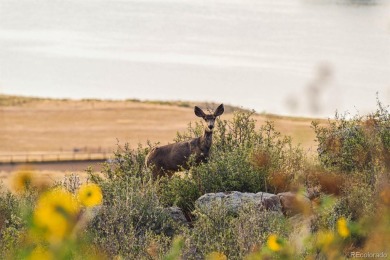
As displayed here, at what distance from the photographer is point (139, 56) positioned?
82.9 meters

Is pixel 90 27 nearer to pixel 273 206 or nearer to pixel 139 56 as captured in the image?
pixel 139 56

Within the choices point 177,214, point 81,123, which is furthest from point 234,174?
point 81,123

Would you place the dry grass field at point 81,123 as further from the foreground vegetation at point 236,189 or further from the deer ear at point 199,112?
the foreground vegetation at point 236,189

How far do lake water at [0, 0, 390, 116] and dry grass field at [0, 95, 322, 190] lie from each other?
1.53 m

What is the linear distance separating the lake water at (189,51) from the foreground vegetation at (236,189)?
24.4 meters

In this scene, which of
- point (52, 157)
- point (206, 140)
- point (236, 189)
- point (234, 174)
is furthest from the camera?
point (52, 157)

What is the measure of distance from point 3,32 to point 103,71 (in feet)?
75.4

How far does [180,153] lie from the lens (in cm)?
1316

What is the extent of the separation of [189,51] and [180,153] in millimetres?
70749

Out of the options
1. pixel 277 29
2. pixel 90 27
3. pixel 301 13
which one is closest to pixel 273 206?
pixel 277 29

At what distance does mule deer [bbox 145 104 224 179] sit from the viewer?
1291cm

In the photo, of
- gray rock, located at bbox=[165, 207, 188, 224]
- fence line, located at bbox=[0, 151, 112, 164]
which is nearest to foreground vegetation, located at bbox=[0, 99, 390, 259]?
gray rock, located at bbox=[165, 207, 188, 224]

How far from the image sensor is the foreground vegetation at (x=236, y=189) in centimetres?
858

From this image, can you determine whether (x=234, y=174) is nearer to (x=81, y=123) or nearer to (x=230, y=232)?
(x=230, y=232)
